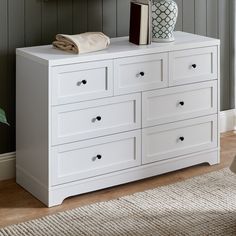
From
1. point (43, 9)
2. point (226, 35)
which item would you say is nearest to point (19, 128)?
point (43, 9)

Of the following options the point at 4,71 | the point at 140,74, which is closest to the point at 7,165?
the point at 4,71

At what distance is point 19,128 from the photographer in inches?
151

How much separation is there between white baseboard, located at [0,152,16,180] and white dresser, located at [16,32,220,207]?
7 centimetres

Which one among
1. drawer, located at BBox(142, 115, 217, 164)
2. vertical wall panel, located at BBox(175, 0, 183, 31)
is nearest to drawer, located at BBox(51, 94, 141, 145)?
drawer, located at BBox(142, 115, 217, 164)

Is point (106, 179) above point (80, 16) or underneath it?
underneath

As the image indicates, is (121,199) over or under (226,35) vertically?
under

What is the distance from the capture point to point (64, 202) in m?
3.67

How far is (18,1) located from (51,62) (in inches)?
22.8

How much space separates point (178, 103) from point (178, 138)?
0.21 m

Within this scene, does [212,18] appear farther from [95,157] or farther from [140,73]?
[95,157]

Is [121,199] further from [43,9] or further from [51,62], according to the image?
[43,9]

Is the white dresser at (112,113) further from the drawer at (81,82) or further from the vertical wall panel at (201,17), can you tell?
the vertical wall panel at (201,17)

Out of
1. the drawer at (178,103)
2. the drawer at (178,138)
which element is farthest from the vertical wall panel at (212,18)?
the drawer at (178,138)

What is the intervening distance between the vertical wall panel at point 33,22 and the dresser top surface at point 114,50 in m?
0.14
